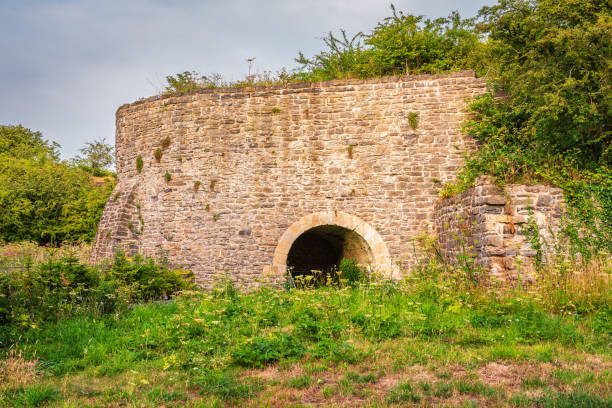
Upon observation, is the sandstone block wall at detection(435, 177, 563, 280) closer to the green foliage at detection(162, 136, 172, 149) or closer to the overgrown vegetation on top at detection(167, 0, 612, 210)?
the overgrown vegetation on top at detection(167, 0, 612, 210)

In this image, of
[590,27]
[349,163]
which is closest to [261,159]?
[349,163]

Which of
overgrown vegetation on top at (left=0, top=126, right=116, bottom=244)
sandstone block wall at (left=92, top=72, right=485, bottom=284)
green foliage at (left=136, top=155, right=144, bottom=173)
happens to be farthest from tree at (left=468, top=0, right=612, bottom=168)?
overgrown vegetation on top at (left=0, top=126, right=116, bottom=244)

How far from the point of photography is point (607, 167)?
855 centimetres

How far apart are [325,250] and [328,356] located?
10.9m

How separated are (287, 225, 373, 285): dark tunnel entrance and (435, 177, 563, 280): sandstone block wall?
315 centimetres

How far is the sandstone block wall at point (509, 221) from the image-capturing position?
26.5ft

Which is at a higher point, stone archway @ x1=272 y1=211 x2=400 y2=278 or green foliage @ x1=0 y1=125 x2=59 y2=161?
green foliage @ x1=0 y1=125 x2=59 y2=161

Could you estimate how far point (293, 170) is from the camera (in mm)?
11203

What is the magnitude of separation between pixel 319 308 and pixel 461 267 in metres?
3.53

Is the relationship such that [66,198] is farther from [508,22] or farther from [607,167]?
[607,167]

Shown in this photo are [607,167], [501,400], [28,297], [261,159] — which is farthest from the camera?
[261,159]

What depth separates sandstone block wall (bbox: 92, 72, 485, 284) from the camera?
10789 mm

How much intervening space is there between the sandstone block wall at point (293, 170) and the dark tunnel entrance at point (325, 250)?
2.42 feet

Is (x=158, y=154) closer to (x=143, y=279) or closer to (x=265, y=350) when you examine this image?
(x=143, y=279)
